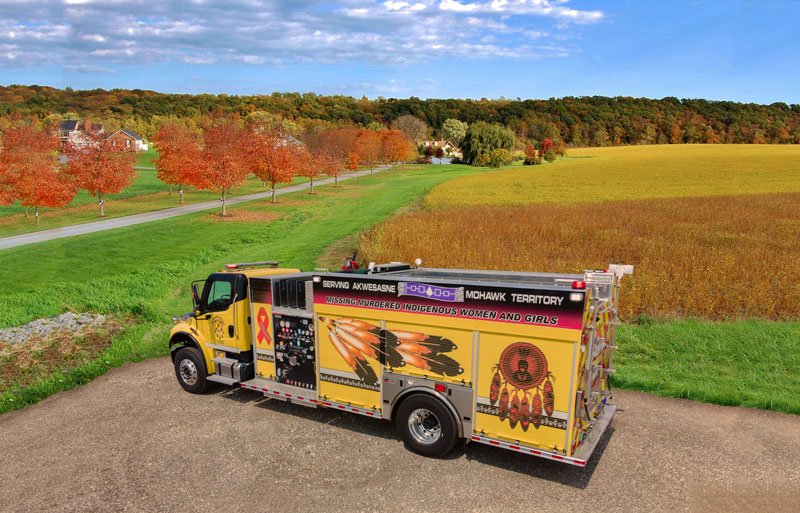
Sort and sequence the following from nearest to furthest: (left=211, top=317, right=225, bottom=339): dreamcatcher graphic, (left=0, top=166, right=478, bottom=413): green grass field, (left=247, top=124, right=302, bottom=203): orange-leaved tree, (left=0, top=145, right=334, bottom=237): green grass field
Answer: (left=211, top=317, right=225, bottom=339): dreamcatcher graphic → (left=0, top=166, right=478, bottom=413): green grass field → (left=0, top=145, right=334, bottom=237): green grass field → (left=247, top=124, right=302, bottom=203): orange-leaved tree

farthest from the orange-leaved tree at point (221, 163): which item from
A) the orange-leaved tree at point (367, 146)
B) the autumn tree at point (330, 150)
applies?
the orange-leaved tree at point (367, 146)

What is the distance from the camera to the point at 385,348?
7.47 meters

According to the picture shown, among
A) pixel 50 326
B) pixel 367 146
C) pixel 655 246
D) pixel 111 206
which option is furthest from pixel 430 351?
pixel 367 146

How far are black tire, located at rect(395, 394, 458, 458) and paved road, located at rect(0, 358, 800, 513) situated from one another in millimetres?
225

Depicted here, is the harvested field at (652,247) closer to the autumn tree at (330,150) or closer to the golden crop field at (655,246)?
the golden crop field at (655,246)

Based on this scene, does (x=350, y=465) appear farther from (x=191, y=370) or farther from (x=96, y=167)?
(x=96, y=167)

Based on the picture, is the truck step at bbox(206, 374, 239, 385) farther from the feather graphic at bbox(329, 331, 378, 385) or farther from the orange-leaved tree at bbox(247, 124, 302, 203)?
the orange-leaved tree at bbox(247, 124, 302, 203)

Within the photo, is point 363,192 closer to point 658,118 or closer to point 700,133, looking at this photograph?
point 700,133

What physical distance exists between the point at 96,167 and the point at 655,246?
43.2m

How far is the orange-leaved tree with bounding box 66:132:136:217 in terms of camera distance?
42312mm

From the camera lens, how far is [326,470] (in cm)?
714

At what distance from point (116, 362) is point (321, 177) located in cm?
7532

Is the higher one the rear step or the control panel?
the control panel

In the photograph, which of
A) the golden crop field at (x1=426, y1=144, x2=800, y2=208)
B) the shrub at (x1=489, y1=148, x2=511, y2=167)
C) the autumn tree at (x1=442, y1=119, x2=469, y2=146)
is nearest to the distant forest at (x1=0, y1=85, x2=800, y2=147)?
the autumn tree at (x1=442, y1=119, x2=469, y2=146)
